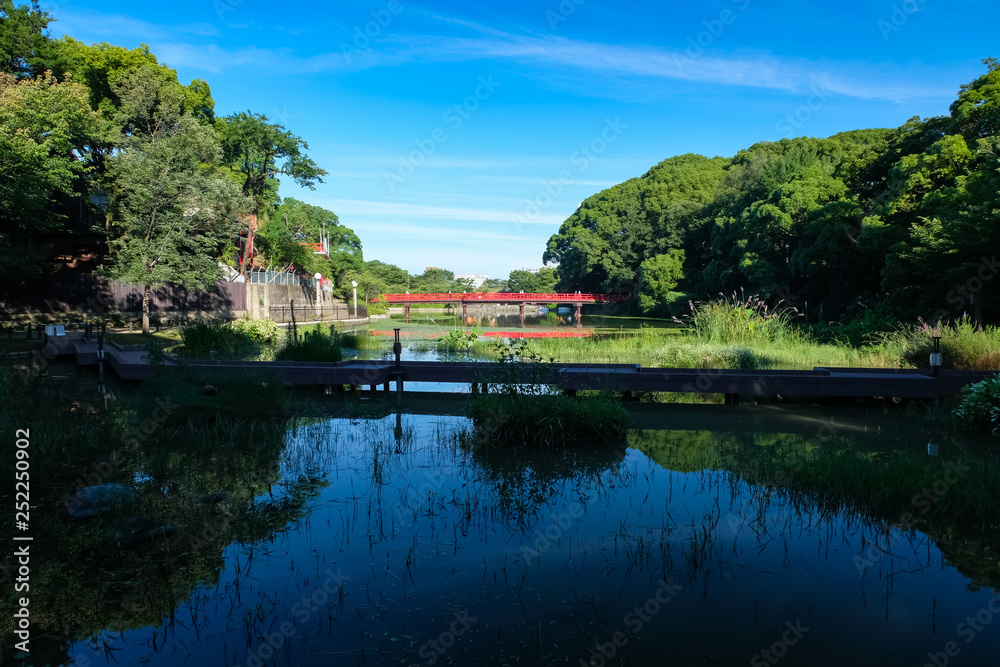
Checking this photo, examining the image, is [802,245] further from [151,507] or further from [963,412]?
[151,507]

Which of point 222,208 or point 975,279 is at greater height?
point 222,208

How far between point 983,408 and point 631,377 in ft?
17.1

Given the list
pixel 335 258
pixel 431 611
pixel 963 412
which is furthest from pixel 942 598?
pixel 335 258

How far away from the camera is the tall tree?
35406mm

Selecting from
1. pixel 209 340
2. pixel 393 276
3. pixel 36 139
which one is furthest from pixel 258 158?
pixel 393 276

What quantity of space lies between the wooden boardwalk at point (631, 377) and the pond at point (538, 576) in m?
3.70

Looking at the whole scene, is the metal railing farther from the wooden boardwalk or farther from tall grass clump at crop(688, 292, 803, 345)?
tall grass clump at crop(688, 292, 803, 345)

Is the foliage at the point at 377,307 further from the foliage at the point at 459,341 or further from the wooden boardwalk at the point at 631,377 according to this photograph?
the wooden boardwalk at the point at 631,377

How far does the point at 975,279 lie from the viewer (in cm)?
1738

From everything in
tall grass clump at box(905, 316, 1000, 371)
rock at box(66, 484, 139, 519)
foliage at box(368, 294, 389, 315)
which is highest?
foliage at box(368, 294, 389, 315)

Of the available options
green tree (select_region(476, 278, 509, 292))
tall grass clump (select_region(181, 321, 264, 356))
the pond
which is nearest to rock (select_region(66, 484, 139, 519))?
the pond

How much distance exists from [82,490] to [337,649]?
361cm
